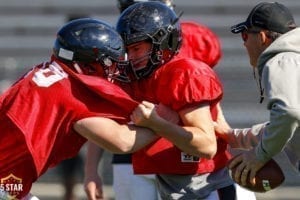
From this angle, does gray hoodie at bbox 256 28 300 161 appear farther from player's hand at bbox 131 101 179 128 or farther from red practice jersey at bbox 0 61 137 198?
red practice jersey at bbox 0 61 137 198

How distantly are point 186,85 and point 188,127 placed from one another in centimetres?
16

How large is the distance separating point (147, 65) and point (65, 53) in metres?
0.39

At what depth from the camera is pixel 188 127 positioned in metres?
3.43

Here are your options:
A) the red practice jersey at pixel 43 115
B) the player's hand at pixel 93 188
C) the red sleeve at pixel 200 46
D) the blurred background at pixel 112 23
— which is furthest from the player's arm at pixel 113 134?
the blurred background at pixel 112 23

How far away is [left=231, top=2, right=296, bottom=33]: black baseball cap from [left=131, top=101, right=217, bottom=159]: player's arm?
38 centimetres

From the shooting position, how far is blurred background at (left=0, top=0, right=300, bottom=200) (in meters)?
8.50

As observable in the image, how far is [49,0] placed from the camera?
9.39 m

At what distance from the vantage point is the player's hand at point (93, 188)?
4656mm

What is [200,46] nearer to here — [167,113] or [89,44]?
[167,113]

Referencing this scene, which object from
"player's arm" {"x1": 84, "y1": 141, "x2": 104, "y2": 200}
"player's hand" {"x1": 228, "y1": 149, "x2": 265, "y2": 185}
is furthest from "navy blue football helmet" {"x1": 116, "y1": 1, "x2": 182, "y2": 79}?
"player's arm" {"x1": 84, "y1": 141, "x2": 104, "y2": 200}

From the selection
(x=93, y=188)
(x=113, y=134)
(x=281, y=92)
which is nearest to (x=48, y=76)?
(x=113, y=134)

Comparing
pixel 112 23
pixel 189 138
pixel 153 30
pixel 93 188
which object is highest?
pixel 153 30

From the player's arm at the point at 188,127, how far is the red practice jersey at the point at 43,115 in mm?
74

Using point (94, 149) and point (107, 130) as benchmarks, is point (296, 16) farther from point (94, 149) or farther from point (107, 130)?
point (107, 130)
